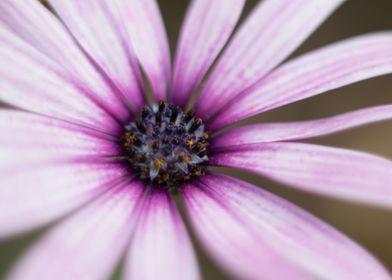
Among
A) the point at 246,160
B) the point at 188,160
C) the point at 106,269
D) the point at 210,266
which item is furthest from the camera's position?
the point at 210,266

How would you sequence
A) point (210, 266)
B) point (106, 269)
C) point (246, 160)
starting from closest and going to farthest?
point (106, 269), point (246, 160), point (210, 266)

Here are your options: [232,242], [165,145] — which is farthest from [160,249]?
[165,145]

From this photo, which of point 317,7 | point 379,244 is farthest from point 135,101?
point 379,244

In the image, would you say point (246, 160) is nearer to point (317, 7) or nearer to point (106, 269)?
point (317, 7)

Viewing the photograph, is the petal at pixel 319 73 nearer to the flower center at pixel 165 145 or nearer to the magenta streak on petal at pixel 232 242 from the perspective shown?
the flower center at pixel 165 145

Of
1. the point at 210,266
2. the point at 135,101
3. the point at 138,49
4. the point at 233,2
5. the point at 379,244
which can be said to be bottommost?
the point at 210,266

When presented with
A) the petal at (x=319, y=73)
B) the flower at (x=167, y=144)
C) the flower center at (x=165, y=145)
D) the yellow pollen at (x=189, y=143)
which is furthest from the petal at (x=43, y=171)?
the petal at (x=319, y=73)

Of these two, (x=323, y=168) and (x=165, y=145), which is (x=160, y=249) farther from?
(x=165, y=145)
